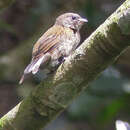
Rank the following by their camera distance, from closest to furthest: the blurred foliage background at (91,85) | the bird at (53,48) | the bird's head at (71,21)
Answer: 1. the bird at (53,48)
2. the bird's head at (71,21)
3. the blurred foliage background at (91,85)

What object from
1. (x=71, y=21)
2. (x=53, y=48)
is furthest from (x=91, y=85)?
(x=53, y=48)

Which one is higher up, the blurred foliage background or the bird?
the blurred foliage background

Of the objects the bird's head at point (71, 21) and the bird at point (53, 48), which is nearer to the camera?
the bird at point (53, 48)

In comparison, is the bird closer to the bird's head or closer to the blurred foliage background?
the bird's head

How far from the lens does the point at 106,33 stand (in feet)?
9.23

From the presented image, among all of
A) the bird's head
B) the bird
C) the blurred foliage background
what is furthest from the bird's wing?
the blurred foliage background

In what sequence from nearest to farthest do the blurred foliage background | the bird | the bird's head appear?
the bird → the bird's head → the blurred foliage background

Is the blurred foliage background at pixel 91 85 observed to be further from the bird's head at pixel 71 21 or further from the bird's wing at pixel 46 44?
the bird's wing at pixel 46 44

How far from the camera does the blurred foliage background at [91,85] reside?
5.30 meters

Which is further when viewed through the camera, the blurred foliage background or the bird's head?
the blurred foliage background

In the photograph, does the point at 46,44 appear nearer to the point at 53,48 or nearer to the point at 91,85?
the point at 53,48

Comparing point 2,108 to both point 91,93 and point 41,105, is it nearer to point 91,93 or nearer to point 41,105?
point 91,93

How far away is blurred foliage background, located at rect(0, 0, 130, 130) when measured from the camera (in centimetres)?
530

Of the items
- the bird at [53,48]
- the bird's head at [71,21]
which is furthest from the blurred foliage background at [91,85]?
the bird at [53,48]
